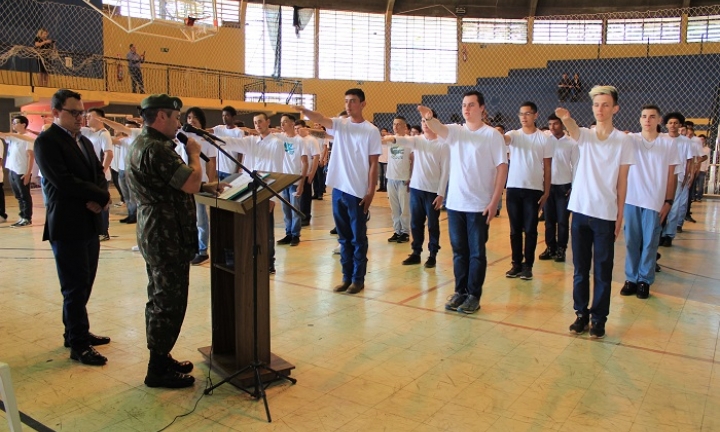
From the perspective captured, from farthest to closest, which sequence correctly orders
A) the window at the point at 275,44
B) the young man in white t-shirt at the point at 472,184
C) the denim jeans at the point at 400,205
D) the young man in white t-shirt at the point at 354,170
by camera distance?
the window at the point at 275,44 < the denim jeans at the point at 400,205 < the young man in white t-shirt at the point at 354,170 < the young man in white t-shirt at the point at 472,184

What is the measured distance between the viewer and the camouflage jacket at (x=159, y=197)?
3150mm

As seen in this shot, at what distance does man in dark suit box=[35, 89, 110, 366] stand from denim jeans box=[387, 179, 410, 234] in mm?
5215

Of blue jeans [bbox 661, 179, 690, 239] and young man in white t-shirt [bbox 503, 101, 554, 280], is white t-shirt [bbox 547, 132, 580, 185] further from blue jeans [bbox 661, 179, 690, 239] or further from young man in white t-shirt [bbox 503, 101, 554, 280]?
blue jeans [bbox 661, 179, 690, 239]

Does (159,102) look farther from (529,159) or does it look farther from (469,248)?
(529,159)

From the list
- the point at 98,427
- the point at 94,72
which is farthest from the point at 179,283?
the point at 94,72

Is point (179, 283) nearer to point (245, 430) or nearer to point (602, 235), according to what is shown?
point (245, 430)

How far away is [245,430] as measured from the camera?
2932 millimetres

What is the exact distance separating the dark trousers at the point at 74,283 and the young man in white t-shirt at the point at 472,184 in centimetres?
275

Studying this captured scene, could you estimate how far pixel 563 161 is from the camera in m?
7.31

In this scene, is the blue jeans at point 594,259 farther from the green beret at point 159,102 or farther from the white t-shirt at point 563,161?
the green beret at point 159,102

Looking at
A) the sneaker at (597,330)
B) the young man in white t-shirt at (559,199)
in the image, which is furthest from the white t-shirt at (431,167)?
the sneaker at (597,330)

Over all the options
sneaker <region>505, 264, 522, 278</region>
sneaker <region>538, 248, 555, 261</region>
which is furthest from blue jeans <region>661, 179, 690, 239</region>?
sneaker <region>505, 264, 522, 278</region>

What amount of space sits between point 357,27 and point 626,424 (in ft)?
71.5

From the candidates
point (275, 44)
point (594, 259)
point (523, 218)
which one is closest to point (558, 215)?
point (523, 218)
